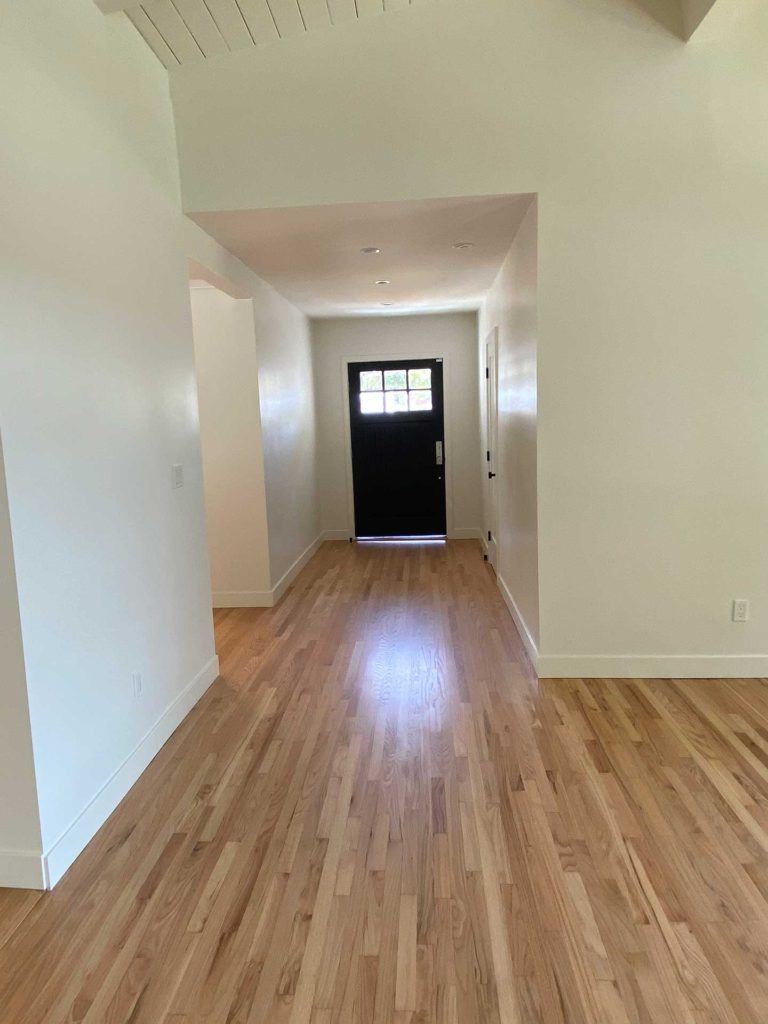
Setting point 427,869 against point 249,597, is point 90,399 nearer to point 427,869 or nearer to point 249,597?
point 427,869

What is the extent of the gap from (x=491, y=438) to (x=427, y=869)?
411cm

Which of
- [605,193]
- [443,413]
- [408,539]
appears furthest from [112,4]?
[408,539]

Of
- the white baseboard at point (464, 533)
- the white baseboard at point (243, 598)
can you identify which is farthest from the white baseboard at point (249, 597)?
the white baseboard at point (464, 533)

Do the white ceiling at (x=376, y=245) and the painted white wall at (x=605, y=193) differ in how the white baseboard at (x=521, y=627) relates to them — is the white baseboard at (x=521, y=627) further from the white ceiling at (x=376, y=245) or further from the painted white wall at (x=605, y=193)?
the white ceiling at (x=376, y=245)

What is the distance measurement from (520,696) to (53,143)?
2.94 m

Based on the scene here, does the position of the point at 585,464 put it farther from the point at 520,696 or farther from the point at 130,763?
the point at 130,763

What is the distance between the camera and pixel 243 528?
15.8ft

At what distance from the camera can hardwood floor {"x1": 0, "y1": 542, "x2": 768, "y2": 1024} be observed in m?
1.53

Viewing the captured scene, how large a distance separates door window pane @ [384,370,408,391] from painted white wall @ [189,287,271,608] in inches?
102

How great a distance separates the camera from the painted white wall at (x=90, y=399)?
1.86 meters

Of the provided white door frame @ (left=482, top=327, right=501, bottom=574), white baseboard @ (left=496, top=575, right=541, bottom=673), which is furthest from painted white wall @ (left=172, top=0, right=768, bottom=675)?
white door frame @ (left=482, top=327, right=501, bottom=574)

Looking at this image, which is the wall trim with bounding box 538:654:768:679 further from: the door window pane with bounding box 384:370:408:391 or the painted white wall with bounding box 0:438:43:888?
the door window pane with bounding box 384:370:408:391

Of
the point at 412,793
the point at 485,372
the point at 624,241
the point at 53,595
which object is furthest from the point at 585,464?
the point at 485,372

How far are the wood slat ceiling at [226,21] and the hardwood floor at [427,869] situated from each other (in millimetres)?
3118
